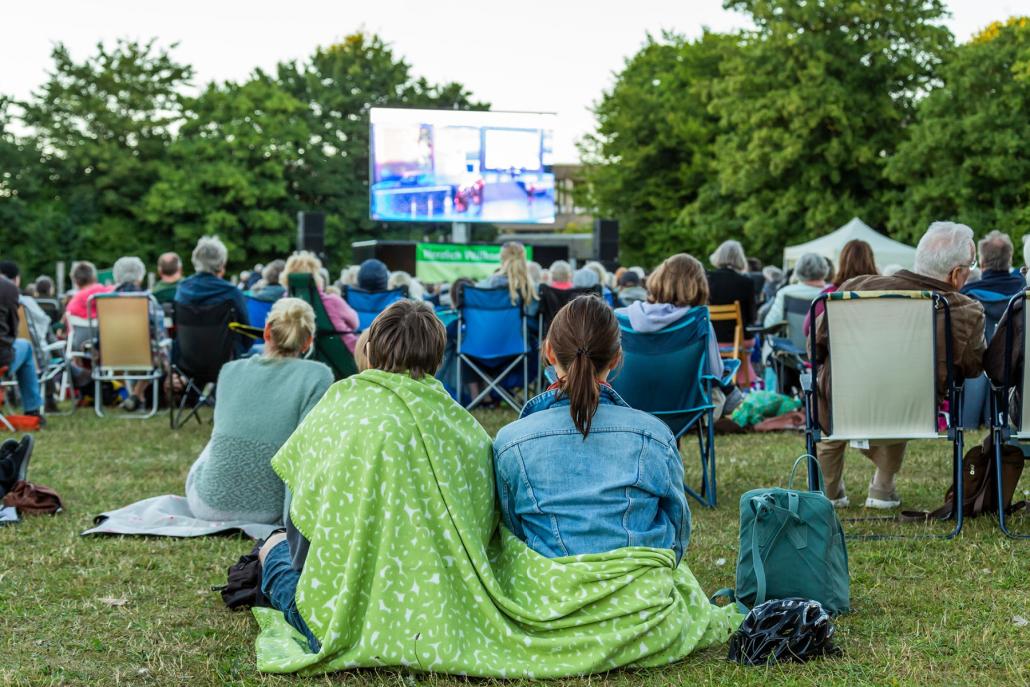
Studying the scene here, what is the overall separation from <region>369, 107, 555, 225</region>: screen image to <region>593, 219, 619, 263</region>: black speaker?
374 cm

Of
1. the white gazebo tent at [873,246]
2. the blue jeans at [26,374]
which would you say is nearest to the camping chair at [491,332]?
the blue jeans at [26,374]

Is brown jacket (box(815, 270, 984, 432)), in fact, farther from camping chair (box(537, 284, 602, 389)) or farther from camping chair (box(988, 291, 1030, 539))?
camping chair (box(537, 284, 602, 389))

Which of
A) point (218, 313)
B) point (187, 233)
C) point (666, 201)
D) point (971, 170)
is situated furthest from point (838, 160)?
point (218, 313)

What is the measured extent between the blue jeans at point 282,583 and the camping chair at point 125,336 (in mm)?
6335

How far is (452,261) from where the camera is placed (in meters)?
21.4

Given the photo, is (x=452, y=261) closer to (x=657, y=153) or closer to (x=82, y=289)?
(x=82, y=289)

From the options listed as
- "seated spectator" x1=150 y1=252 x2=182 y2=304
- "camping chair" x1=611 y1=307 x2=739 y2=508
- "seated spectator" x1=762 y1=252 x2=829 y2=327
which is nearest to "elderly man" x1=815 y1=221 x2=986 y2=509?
"camping chair" x1=611 y1=307 x2=739 y2=508

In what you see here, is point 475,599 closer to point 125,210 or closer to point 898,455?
point 898,455

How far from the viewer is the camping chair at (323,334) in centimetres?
894

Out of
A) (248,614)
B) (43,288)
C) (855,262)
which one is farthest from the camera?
(43,288)

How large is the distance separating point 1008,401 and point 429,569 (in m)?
2.91

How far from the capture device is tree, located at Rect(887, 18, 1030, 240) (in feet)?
96.1

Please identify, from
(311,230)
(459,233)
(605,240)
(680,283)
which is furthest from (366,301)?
(311,230)

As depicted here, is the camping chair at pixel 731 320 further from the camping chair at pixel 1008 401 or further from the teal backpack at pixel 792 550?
the teal backpack at pixel 792 550
